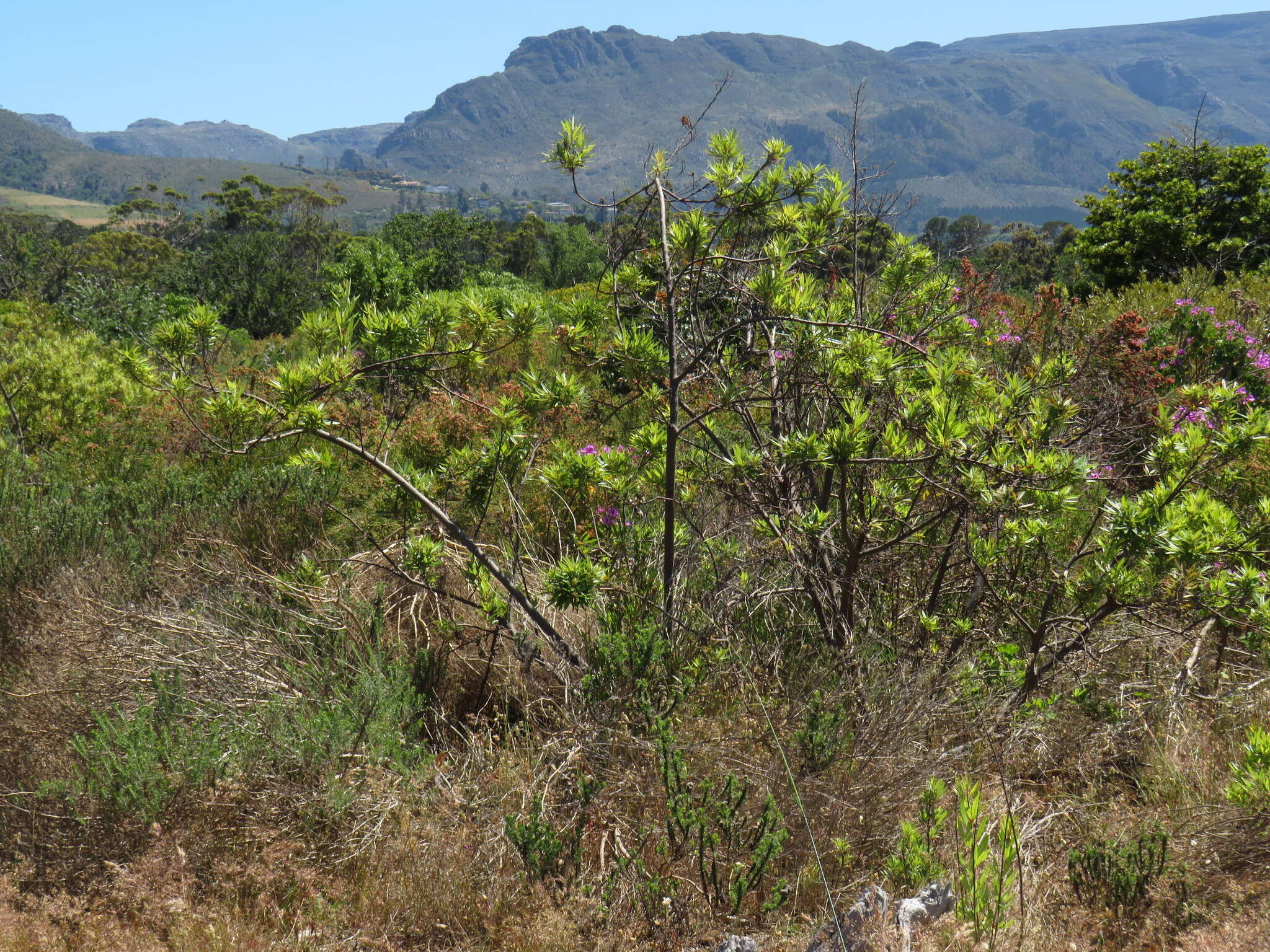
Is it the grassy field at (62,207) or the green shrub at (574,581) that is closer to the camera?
the green shrub at (574,581)

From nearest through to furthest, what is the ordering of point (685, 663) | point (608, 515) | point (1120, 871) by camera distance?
1. point (1120, 871)
2. point (685, 663)
3. point (608, 515)

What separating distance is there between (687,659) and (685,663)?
5cm

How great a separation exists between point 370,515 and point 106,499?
1.38 m

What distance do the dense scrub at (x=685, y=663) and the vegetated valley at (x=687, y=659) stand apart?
2cm

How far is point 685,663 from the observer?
9.50 ft

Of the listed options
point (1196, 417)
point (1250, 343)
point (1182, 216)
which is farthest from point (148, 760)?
point (1182, 216)

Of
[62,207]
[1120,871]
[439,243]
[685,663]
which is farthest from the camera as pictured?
[62,207]

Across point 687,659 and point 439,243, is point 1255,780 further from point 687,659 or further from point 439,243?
point 439,243

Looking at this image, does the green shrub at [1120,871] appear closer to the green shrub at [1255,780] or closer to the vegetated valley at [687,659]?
the vegetated valley at [687,659]

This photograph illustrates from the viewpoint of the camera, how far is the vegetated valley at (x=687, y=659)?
2.21 meters

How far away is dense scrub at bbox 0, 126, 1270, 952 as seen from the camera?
2227 mm

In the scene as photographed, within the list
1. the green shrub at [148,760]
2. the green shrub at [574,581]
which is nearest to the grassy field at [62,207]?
the green shrub at [148,760]

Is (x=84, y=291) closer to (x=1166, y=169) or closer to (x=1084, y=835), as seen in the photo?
(x=1084, y=835)

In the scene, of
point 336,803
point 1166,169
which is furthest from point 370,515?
point 1166,169
